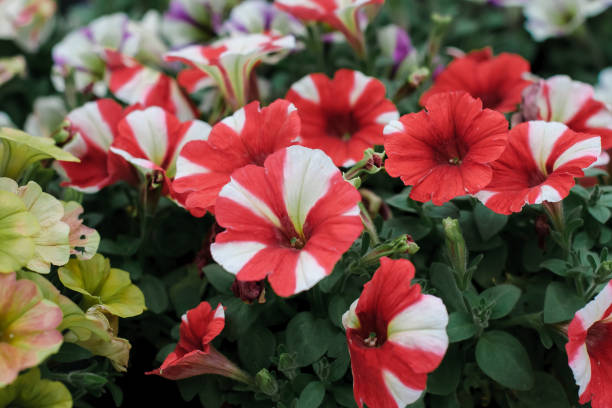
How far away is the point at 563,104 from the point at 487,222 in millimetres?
257

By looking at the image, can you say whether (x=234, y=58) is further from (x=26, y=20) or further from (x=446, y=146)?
(x=26, y=20)

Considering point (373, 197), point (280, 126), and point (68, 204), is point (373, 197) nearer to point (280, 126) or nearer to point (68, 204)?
point (280, 126)

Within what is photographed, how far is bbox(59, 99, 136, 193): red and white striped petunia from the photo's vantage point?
1.05 m

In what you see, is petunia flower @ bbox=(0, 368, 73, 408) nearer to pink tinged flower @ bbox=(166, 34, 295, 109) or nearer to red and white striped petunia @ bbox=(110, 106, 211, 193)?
red and white striped petunia @ bbox=(110, 106, 211, 193)

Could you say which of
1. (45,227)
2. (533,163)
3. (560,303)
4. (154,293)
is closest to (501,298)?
(560,303)

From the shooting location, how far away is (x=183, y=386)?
933 millimetres

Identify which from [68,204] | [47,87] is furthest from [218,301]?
[47,87]

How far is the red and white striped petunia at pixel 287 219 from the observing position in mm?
717

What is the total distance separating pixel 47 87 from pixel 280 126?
998 millimetres

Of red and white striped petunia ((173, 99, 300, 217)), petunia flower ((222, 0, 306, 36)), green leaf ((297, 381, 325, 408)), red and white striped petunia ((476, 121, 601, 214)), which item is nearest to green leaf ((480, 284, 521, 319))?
red and white striped petunia ((476, 121, 601, 214))

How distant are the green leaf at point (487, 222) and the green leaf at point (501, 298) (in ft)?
0.28

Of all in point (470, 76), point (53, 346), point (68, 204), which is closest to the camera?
point (53, 346)

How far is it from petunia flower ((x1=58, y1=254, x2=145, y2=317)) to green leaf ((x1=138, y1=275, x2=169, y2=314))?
0.09 m

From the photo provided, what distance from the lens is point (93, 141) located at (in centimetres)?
107
